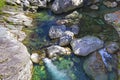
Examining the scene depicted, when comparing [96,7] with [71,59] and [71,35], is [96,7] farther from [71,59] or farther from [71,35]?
[71,59]

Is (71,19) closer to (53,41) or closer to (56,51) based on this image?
(53,41)

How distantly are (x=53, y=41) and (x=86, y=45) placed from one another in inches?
73.6

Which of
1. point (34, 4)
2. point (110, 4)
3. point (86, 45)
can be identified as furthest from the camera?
point (34, 4)

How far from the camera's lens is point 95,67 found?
962 centimetres

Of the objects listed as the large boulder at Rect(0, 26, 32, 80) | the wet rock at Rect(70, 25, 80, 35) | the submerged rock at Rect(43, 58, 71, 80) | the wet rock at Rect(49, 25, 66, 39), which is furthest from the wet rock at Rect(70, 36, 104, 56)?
the large boulder at Rect(0, 26, 32, 80)

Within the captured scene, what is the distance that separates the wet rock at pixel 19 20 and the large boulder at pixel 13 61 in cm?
299

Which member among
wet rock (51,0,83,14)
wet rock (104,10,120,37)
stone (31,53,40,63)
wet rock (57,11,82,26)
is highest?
wet rock (51,0,83,14)

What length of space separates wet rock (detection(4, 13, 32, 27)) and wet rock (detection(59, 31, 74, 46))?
250 centimetres

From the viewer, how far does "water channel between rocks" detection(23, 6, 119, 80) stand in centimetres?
958

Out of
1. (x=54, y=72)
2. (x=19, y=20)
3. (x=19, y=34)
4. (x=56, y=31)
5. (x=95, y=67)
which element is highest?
(x=19, y=20)

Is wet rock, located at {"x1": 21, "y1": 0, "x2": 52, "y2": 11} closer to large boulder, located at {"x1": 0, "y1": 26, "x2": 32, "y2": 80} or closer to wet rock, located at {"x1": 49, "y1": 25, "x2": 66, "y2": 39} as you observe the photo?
wet rock, located at {"x1": 49, "y1": 25, "x2": 66, "y2": 39}

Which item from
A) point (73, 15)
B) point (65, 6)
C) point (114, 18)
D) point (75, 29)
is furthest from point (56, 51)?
point (114, 18)

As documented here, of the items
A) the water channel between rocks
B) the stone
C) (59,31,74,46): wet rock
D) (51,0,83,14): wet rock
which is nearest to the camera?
the water channel between rocks

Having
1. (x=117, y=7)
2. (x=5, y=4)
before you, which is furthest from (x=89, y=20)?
(x=5, y=4)
